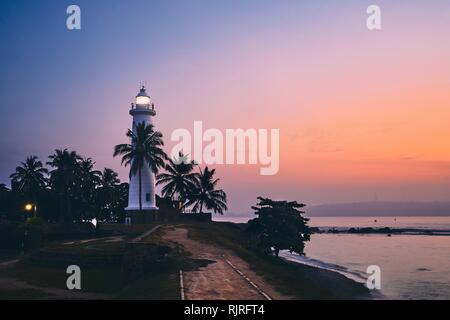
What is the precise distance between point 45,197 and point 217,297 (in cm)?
6156

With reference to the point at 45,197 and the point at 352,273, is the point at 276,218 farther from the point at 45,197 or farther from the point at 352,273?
the point at 45,197

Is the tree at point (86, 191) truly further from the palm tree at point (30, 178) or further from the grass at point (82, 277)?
the grass at point (82, 277)

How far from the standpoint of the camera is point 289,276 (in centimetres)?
2842

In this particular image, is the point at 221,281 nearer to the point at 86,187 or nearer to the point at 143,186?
the point at 143,186

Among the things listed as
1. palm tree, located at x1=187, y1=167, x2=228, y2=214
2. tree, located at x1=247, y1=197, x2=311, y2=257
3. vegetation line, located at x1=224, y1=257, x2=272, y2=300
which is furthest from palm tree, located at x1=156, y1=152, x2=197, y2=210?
vegetation line, located at x1=224, y1=257, x2=272, y2=300

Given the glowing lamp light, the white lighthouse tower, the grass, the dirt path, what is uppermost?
the glowing lamp light

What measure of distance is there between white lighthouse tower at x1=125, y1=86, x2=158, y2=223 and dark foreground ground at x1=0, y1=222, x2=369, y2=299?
1430 cm

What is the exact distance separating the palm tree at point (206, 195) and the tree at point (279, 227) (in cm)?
2170

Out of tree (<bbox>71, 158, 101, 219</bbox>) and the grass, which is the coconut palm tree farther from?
the grass

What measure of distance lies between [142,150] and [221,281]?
110ft

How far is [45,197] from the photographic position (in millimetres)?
73562

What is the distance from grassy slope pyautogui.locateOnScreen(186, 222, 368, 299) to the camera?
945 inches

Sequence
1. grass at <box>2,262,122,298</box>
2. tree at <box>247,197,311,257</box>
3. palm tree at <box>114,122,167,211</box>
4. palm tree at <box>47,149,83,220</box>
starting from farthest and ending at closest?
palm tree at <box>47,149,83,220</box> < palm tree at <box>114,122,167,211</box> < tree at <box>247,197,311,257</box> < grass at <box>2,262,122,298</box>
